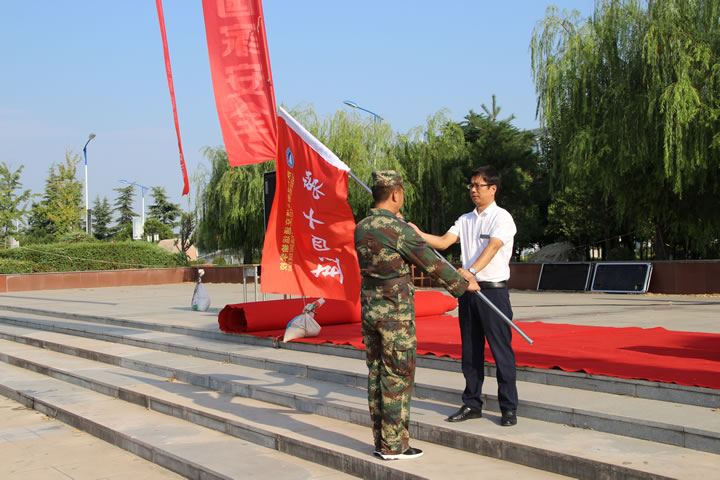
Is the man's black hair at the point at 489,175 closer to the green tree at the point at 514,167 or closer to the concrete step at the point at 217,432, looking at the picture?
the concrete step at the point at 217,432

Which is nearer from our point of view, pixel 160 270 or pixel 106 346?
pixel 106 346

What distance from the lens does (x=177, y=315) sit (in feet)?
47.6

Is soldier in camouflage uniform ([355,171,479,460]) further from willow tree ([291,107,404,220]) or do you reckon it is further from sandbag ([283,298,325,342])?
willow tree ([291,107,404,220])

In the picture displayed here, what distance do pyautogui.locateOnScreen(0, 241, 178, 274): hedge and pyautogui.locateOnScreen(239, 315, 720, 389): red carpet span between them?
28.6 metres

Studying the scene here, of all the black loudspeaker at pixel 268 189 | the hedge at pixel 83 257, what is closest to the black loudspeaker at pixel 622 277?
the black loudspeaker at pixel 268 189

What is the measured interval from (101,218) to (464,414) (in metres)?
78.8

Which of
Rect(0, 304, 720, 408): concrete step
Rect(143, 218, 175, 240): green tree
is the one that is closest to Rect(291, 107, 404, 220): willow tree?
Rect(0, 304, 720, 408): concrete step

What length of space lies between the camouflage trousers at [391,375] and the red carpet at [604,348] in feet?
6.77

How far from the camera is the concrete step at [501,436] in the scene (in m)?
3.99

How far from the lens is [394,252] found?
14.8 feet

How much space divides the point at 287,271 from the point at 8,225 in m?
38.5

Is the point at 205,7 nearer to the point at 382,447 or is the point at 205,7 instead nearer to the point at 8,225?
the point at 382,447

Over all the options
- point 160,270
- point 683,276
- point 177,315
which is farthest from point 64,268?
point 683,276

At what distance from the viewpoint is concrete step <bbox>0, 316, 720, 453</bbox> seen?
4.45 m
